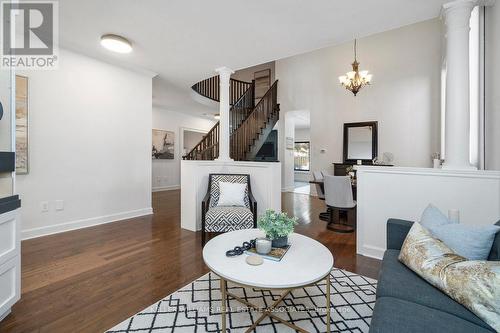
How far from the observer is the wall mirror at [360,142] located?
594 centimetres

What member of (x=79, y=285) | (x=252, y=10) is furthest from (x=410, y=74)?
(x=79, y=285)

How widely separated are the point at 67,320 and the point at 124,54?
354 cm

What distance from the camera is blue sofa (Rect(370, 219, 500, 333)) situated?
100 cm

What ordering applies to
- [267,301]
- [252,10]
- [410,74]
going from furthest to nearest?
[410,74], [252,10], [267,301]

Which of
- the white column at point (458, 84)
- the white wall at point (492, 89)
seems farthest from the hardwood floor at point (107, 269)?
the white wall at point (492, 89)

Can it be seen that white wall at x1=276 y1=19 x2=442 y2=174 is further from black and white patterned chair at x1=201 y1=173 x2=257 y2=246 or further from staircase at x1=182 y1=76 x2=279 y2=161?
black and white patterned chair at x1=201 y1=173 x2=257 y2=246

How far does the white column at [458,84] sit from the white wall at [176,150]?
7.10 metres

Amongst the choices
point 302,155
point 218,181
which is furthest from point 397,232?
point 302,155

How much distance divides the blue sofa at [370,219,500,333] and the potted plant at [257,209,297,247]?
2.13 feet

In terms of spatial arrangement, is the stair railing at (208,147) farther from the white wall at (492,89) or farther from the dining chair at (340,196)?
the white wall at (492,89)

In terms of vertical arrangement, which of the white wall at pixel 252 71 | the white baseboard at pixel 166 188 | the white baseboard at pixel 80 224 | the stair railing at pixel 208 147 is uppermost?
the white wall at pixel 252 71

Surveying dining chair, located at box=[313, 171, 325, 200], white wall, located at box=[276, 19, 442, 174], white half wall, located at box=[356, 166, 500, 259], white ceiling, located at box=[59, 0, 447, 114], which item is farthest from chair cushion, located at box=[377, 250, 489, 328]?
white wall, located at box=[276, 19, 442, 174]

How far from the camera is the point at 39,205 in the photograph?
3.24 meters

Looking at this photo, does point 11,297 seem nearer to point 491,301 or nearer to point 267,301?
point 267,301
